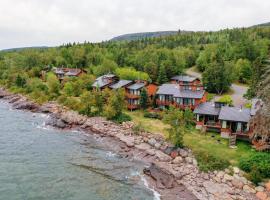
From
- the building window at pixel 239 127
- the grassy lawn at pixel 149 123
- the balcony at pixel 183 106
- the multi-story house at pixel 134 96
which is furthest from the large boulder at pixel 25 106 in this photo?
the building window at pixel 239 127

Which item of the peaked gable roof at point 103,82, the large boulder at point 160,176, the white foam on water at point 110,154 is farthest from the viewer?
the peaked gable roof at point 103,82

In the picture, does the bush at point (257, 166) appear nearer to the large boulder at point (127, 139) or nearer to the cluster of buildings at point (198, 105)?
the cluster of buildings at point (198, 105)

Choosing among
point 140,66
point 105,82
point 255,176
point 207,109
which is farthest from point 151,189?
point 140,66

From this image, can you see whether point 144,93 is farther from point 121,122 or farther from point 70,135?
point 70,135

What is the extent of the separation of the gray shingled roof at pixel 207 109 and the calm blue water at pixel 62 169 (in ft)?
52.3

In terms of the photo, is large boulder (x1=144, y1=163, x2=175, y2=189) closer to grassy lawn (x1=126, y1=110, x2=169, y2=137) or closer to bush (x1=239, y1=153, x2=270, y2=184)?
bush (x1=239, y1=153, x2=270, y2=184)

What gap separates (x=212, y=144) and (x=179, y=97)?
1548cm

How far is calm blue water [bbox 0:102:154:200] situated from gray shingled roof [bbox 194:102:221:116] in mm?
15947

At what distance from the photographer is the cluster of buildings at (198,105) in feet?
147

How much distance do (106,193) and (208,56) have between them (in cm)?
7579

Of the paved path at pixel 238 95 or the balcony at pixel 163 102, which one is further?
the paved path at pixel 238 95

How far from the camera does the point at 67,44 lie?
512 ft

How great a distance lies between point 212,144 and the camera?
139 ft

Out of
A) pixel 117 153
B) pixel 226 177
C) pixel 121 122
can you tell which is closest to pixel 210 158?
pixel 226 177
